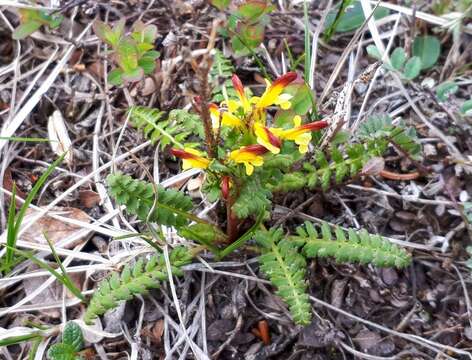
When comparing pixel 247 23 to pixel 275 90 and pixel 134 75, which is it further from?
pixel 275 90

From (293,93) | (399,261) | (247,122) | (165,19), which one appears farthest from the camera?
(165,19)

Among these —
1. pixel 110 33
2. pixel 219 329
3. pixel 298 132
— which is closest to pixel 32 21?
pixel 110 33

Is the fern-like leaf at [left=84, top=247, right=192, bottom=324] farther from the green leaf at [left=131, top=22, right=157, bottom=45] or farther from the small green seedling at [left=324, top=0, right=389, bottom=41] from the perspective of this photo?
the small green seedling at [left=324, top=0, right=389, bottom=41]

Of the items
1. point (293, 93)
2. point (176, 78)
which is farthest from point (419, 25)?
point (176, 78)

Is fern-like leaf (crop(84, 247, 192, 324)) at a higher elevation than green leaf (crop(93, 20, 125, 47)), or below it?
below

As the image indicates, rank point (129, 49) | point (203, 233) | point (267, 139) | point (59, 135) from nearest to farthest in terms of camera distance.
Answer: point (267, 139), point (203, 233), point (129, 49), point (59, 135)

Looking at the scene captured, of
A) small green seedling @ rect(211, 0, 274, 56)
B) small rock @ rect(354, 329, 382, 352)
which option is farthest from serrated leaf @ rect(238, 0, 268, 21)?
small rock @ rect(354, 329, 382, 352)

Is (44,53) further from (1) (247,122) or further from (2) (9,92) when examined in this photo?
(1) (247,122)
